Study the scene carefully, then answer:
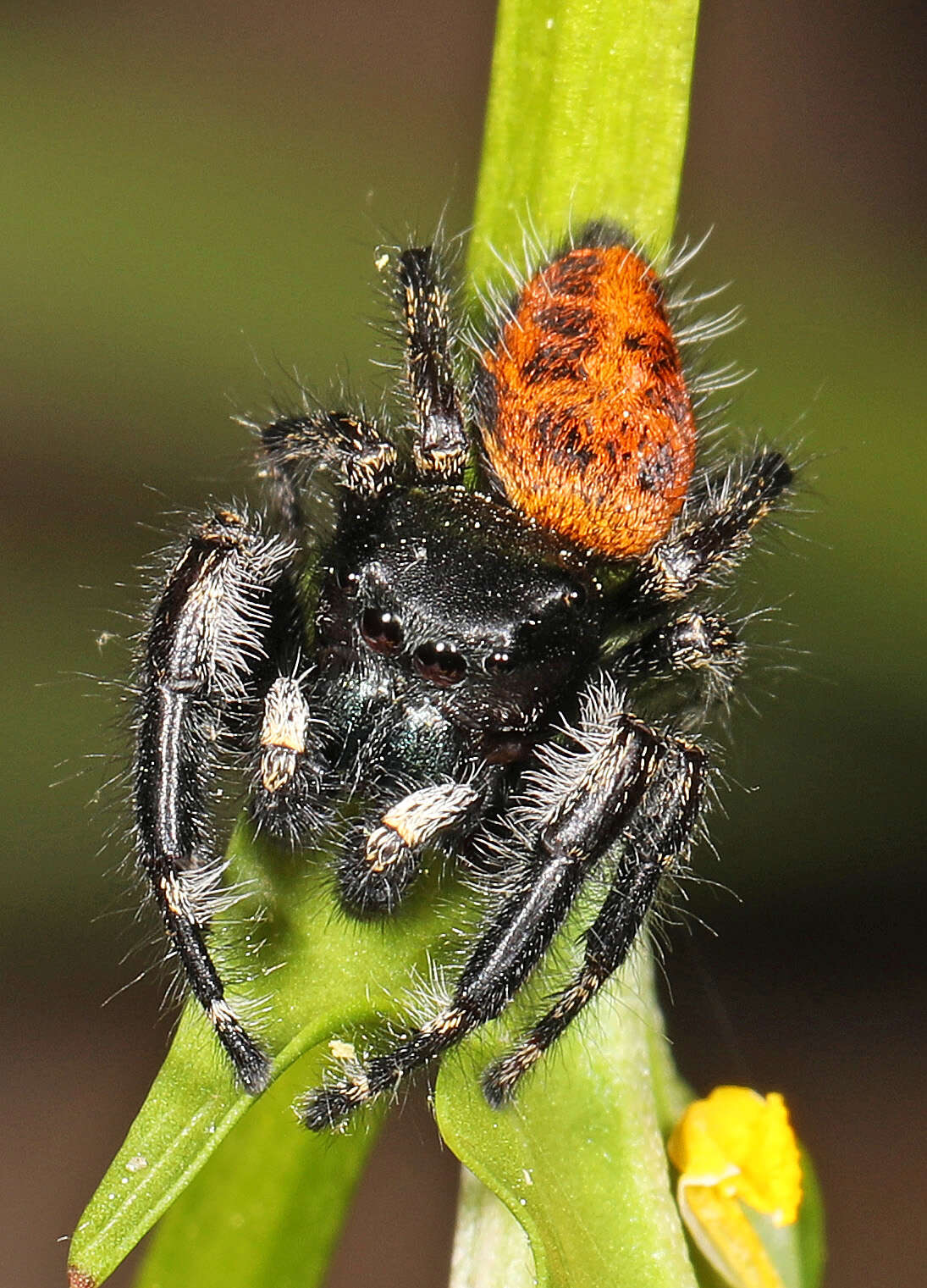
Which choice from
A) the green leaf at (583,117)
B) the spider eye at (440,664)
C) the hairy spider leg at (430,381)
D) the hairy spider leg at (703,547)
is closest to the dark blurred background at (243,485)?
the hairy spider leg at (703,547)

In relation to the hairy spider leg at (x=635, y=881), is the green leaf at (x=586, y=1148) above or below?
below

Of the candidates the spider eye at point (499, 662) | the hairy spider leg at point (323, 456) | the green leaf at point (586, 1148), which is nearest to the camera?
the green leaf at point (586, 1148)

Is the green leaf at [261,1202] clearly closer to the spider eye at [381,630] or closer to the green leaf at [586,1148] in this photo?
the green leaf at [586,1148]

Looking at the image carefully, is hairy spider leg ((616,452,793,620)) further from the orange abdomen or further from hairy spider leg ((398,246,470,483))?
hairy spider leg ((398,246,470,483))

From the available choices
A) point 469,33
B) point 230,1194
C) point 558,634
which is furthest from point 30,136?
point 230,1194

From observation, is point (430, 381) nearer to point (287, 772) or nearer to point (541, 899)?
point (287, 772)

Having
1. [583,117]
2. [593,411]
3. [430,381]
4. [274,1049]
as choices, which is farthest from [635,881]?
[583,117]
